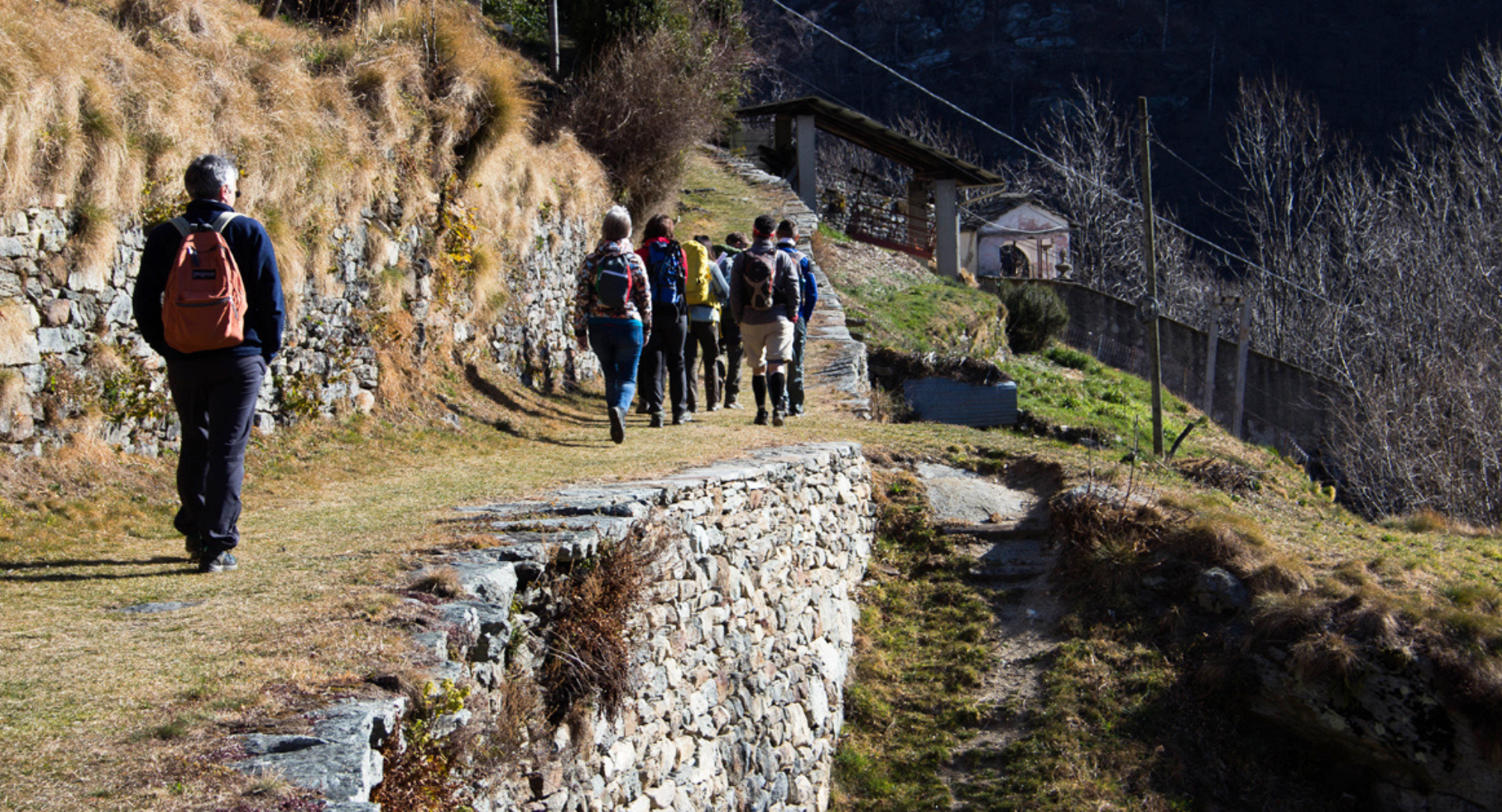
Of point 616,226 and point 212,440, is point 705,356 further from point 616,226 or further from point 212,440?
point 212,440

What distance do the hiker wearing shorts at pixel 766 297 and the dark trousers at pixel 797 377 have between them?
1.31m

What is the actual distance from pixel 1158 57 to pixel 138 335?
230 feet

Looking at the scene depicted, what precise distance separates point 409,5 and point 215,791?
30.7ft

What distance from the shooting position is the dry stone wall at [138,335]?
5426 mm

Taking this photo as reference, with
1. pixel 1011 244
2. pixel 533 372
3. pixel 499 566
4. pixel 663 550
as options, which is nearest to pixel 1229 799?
pixel 663 550

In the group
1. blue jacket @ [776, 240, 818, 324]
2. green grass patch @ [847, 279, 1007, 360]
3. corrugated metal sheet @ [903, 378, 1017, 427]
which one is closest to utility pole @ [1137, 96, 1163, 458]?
corrugated metal sheet @ [903, 378, 1017, 427]

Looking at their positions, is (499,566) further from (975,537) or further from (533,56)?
(533,56)

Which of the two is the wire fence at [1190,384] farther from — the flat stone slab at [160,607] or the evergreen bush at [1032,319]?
the flat stone slab at [160,607]

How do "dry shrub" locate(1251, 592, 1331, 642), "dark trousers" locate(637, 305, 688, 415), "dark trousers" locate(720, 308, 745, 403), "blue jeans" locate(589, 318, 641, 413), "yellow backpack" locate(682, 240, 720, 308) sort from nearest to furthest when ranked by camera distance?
1. "blue jeans" locate(589, 318, 641, 413)
2. "dry shrub" locate(1251, 592, 1331, 642)
3. "dark trousers" locate(637, 305, 688, 415)
4. "yellow backpack" locate(682, 240, 720, 308)
5. "dark trousers" locate(720, 308, 745, 403)

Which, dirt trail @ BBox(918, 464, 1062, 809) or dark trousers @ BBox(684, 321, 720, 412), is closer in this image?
dirt trail @ BBox(918, 464, 1062, 809)

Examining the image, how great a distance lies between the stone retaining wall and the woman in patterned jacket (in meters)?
1.11

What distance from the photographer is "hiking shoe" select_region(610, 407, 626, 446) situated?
7777 millimetres

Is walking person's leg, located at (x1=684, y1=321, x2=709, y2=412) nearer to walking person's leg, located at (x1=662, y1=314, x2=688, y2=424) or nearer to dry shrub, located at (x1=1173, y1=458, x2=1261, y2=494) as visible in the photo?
walking person's leg, located at (x1=662, y1=314, x2=688, y2=424)

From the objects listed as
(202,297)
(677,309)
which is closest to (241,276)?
(202,297)
